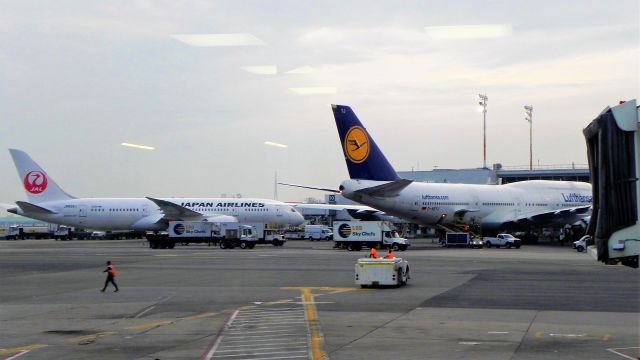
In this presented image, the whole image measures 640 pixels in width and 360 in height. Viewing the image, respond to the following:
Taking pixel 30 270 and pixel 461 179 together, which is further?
pixel 461 179

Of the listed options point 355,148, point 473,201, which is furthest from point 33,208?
point 473,201

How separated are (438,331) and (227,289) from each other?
44.9 ft

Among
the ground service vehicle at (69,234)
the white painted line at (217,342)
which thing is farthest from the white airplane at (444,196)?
the ground service vehicle at (69,234)

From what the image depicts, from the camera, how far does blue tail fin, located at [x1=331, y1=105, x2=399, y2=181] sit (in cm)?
6994

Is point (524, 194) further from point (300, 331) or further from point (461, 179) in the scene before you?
point (300, 331)

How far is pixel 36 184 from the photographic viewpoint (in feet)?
322

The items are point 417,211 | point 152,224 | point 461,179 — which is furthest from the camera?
point 461,179

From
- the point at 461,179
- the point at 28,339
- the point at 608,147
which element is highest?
the point at 461,179

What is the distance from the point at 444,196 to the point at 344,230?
1458cm

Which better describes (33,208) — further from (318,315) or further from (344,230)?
(318,315)

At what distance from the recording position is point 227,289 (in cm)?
3095

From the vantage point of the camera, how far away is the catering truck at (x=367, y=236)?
65562 mm

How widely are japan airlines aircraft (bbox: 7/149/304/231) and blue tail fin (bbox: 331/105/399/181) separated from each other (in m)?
20.3

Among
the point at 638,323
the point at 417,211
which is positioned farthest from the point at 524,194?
the point at 638,323
